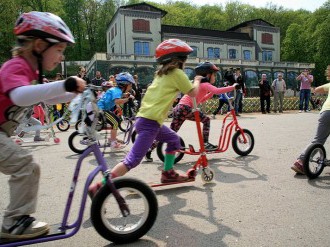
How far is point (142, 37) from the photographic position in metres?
44.4

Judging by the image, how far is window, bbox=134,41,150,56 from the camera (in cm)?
4428

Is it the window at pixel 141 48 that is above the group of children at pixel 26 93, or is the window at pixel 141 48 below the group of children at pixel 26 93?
above

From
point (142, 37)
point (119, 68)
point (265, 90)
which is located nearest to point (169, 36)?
point (142, 37)

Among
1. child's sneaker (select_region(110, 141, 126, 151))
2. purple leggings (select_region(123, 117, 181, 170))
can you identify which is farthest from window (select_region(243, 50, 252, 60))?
purple leggings (select_region(123, 117, 181, 170))

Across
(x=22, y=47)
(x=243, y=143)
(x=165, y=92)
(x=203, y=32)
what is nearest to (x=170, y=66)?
(x=165, y=92)

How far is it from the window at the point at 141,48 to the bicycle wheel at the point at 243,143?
39.4 meters

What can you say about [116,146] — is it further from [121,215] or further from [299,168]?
[121,215]

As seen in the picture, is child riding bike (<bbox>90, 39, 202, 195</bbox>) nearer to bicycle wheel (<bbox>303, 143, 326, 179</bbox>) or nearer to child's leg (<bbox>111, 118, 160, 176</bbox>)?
child's leg (<bbox>111, 118, 160, 176</bbox>)

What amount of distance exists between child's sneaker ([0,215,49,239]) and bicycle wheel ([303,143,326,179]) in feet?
11.4

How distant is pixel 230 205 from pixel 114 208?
146cm

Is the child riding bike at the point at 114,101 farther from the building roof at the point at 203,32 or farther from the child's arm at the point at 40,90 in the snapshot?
the building roof at the point at 203,32

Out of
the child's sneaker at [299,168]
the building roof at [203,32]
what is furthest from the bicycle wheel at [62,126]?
the building roof at [203,32]

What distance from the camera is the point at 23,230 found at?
2385 mm

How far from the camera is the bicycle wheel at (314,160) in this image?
4379 mm
